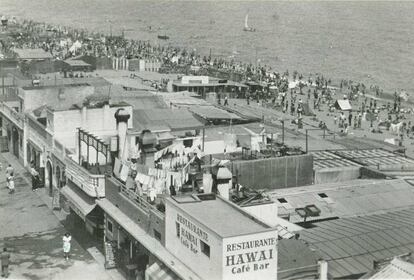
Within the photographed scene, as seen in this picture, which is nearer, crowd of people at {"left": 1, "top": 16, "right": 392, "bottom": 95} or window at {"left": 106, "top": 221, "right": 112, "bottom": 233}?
window at {"left": 106, "top": 221, "right": 112, "bottom": 233}

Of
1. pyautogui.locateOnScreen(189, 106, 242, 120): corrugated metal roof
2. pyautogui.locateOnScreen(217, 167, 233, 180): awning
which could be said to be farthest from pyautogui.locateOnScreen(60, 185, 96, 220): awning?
pyautogui.locateOnScreen(189, 106, 242, 120): corrugated metal roof

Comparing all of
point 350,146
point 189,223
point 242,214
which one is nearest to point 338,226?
point 242,214

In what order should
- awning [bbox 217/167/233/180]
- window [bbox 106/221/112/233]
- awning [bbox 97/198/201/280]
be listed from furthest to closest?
window [bbox 106/221/112/233] → awning [bbox 217/167/233/180] → awning [bbox 97/198/201/280]

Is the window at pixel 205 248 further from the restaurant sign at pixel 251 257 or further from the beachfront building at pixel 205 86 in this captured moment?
the beachfront building at pixel 205 86

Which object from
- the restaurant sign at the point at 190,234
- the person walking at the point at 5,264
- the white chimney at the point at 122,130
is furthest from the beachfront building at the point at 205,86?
the restaurant sign at the point at 190,234

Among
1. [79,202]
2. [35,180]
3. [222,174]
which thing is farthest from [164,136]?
[222,174]

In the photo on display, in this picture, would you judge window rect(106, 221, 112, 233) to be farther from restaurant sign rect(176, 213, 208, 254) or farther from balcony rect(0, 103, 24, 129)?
balcony rect(0, 103, 24, 129)

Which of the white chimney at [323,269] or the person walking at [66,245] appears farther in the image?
the person walking at [66,245]
